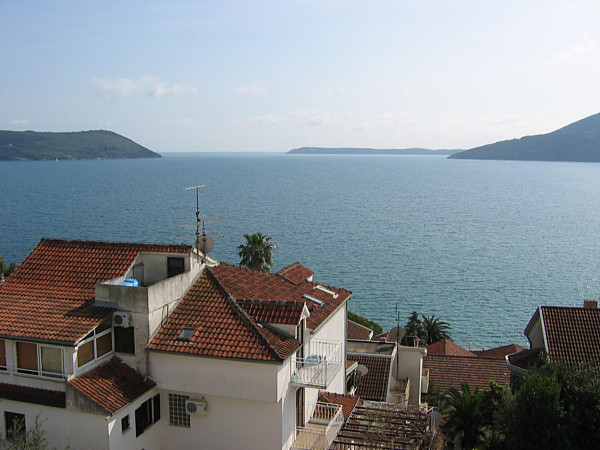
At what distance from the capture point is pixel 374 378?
2711cm

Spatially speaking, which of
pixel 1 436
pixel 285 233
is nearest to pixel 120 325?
pixel 1 436

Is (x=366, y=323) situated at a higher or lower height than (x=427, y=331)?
higher

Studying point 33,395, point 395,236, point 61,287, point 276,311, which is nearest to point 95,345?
point 33,395

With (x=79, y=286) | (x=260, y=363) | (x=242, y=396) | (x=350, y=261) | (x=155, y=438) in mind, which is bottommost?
(x=350, y=261)

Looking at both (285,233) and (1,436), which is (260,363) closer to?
(1,436)

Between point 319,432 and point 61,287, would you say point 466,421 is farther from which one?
point 61,287

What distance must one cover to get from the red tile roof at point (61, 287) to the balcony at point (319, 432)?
6.91 m

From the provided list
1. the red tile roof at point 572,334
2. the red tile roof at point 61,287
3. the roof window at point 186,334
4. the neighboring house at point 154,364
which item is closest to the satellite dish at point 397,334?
the red tile roof at point 572,334

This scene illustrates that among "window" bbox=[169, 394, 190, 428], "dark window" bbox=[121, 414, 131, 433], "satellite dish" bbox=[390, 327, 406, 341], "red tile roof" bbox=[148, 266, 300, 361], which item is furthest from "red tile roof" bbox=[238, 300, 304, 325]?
"satellite dish" bbox=[390, 327, 406, 341]

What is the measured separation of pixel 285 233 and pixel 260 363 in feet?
276

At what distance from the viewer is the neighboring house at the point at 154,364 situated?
14742 mm

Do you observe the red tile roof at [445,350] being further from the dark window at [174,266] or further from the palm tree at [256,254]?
the dark window at [174,266]

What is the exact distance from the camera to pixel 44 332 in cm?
1506

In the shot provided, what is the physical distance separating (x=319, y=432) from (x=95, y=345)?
23.2ft
